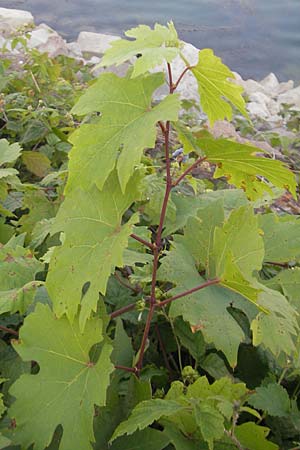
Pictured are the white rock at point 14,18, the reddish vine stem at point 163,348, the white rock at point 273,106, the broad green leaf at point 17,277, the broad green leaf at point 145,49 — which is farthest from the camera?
the white rock at point 14,18

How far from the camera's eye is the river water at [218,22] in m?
8.16

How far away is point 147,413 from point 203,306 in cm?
21

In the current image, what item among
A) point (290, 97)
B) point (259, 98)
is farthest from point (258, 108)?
point (290, 97)

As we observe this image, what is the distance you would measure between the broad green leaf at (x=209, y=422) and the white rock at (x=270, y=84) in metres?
6.47

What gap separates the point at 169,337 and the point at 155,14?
8187mm

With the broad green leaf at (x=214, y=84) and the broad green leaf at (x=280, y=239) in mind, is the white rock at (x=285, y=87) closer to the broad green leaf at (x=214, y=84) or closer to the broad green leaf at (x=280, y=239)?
the broad green leaf at (x=280, y=239)

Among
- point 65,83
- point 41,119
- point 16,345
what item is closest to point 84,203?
point 16,345

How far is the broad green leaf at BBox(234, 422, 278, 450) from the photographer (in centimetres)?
102

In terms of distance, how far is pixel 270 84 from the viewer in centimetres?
732

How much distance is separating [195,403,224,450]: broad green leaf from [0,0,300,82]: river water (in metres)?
7.43

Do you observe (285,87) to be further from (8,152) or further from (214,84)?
(214,84)

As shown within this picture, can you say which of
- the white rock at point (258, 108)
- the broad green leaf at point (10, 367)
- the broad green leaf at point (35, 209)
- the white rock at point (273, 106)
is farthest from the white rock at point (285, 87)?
the broad green leaf at point (10, 367)

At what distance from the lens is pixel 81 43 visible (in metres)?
7.01

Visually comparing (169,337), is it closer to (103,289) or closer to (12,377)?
(12,377)
